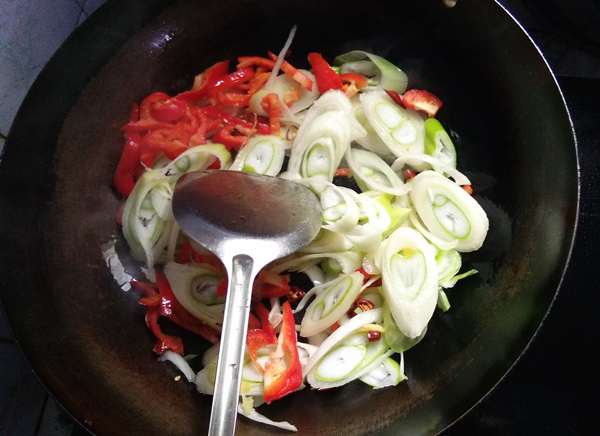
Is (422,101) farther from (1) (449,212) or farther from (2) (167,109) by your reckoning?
(2) (167,109)

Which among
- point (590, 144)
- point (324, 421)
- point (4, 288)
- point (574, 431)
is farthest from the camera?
point (590, 144)

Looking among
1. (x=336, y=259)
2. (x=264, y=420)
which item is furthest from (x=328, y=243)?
(x=264, y=420)

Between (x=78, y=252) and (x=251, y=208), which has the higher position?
(x=251, y=208)

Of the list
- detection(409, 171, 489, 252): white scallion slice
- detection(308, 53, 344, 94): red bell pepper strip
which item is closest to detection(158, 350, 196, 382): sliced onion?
detection(409, 171, 489, 252): white scallion slice

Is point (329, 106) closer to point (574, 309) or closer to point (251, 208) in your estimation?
point (251, 208)

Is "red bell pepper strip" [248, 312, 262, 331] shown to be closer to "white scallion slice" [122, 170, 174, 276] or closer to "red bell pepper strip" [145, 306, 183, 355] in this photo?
"red bell pepper strip" [145, 306, 183, 355]

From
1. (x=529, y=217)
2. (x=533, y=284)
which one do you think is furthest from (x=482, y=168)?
(x=533, y=284)

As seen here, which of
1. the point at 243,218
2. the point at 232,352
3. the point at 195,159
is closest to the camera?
the point at 232,352
